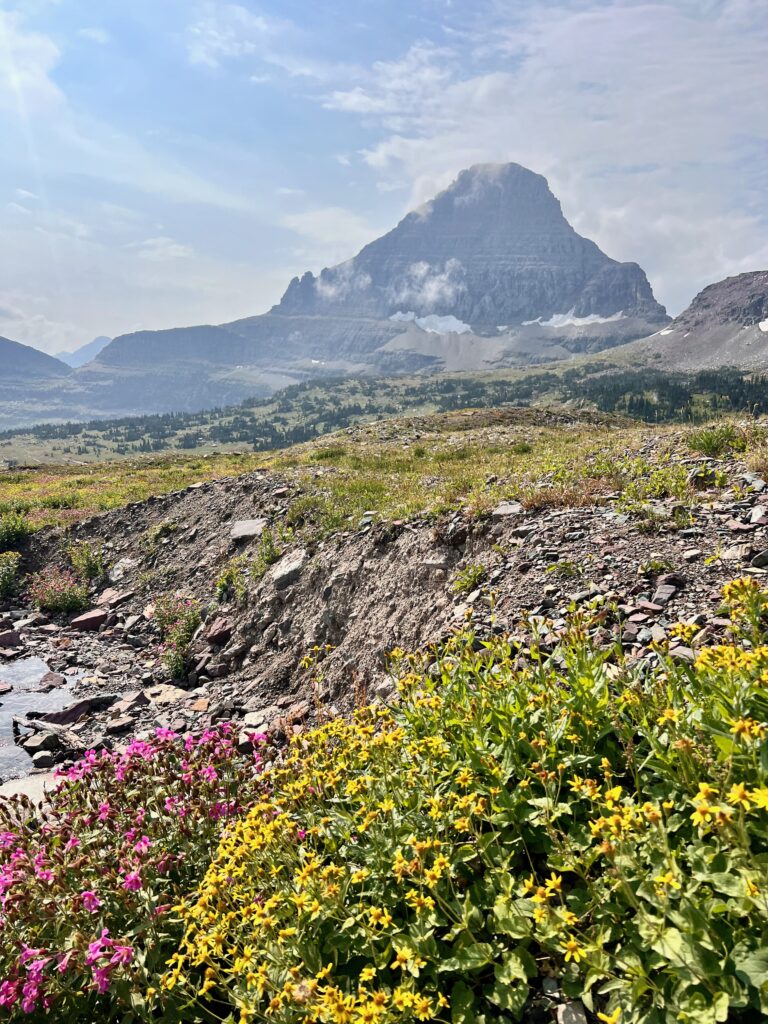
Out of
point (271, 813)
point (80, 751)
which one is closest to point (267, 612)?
point (80, 751)

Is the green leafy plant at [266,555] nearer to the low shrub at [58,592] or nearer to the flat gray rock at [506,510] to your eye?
the flat gray rock at [506,510]

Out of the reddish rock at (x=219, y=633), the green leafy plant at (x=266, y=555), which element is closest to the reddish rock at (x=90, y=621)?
the reddish rock at (x=219, y=633)

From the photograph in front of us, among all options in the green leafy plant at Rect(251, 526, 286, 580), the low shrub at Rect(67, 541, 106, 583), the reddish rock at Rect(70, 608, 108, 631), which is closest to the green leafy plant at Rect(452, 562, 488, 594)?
the green leafy plant at Rect(251, 526, 286, 580)

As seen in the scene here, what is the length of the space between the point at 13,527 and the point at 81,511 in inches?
126

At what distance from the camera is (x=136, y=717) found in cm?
1341

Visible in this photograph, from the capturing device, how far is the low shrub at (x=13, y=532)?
26.9 m

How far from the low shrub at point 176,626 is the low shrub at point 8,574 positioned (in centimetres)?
908

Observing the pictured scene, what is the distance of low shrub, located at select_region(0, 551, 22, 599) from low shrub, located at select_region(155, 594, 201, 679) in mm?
9080

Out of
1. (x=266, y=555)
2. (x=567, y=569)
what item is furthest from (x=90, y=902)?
(x=266, y=555)

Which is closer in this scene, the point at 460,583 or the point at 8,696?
the point at 460,583

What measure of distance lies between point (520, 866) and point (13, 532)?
97.6ft

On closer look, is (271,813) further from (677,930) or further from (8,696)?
(8,696)

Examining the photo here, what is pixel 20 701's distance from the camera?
15281 millimetres

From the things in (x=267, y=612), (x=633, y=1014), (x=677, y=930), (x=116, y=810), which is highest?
(x=677, y=930)
